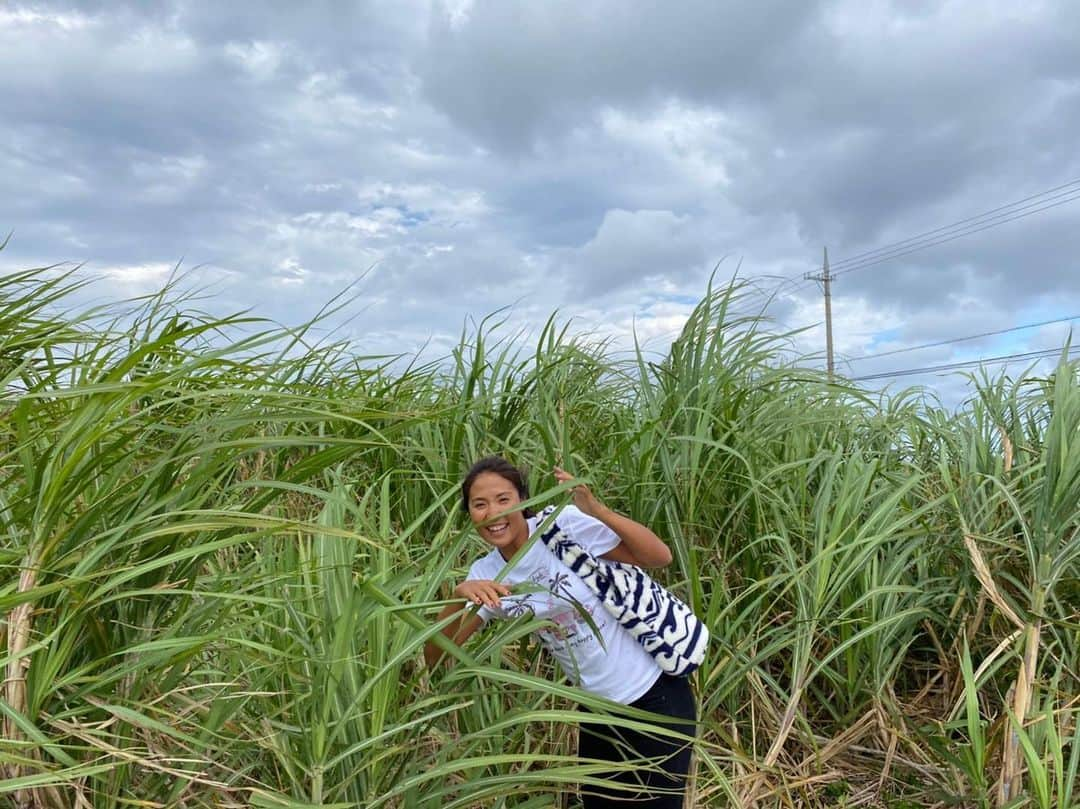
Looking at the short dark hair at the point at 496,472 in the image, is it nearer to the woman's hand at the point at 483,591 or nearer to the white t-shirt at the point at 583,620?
the white t-shirt at the point at 583,620

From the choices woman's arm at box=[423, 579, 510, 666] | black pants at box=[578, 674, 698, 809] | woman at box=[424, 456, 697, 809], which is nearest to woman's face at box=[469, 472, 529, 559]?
woman at box=[424, 456, 697, 809]

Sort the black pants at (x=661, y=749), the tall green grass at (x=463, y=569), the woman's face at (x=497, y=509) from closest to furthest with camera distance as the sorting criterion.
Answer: the tall green grass at (x=463, y=569) < the woman's face at (x=497, y=509) < the black pants at (x=661, y=749)

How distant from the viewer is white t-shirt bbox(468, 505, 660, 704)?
7.08ft

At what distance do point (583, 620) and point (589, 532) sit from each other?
8.9 inches

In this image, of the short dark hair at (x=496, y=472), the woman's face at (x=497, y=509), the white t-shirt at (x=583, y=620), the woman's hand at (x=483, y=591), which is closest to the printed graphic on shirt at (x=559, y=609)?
the white t-shirt at (x=583, y=620)

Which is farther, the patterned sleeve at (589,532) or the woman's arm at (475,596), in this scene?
the patterned sleeve at (589,532)

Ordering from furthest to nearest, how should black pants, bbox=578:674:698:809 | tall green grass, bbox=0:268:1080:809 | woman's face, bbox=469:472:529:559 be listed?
black pants, bbox=578:674:698:809 < woman's face, bbox=469:472:529:559 < tall green grass, bbox=0:268:1080:809

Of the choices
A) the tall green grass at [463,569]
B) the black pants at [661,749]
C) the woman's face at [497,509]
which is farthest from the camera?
the black pants at [661,749]

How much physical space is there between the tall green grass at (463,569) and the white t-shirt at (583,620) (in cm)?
16

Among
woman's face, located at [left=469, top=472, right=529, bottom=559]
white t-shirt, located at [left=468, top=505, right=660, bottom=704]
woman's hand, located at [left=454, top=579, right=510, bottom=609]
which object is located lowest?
white t-shirt, located at [left=468, top=505, right=660, bottom=704]

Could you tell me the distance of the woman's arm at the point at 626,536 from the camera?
2135 mm

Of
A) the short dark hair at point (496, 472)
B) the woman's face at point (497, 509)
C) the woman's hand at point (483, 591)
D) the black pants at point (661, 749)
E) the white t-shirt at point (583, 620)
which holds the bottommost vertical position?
the black pants at point (661, 749)

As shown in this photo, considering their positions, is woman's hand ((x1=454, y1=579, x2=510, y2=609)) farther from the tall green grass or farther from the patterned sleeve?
the patterned sleeve

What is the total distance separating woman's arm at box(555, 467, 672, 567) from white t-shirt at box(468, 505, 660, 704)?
39mm
